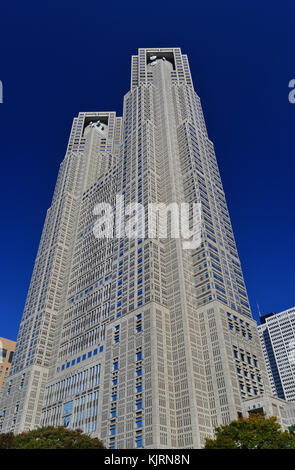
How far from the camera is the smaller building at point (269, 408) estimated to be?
93.6m

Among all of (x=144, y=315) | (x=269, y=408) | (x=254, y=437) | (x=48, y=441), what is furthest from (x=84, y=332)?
(x=254, y=437)

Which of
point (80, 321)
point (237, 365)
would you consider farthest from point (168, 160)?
point (237, 365)

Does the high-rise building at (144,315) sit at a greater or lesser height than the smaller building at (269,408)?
greater

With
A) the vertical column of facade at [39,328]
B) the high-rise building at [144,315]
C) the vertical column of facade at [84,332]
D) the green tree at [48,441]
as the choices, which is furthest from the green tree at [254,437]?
the vertical column of facade at [39,328]

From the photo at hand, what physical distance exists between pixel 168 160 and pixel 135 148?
2206cm

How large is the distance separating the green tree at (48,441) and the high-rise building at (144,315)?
21.0 metres

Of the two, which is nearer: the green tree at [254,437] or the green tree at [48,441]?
the green tree at [254,437]

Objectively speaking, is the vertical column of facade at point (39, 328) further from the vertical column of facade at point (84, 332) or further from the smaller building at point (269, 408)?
the smaller building at point (269, 408)

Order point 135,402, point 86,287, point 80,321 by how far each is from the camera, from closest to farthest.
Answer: point 135,402 → point 80,321 → point 86,287

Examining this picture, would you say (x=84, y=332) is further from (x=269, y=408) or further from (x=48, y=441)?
(x=269, y=408)

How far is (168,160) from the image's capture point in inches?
6289

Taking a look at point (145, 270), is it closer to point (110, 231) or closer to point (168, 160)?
point (110, 231)

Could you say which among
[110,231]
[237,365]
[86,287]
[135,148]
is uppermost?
[135,148]

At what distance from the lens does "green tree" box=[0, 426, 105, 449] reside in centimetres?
7406
